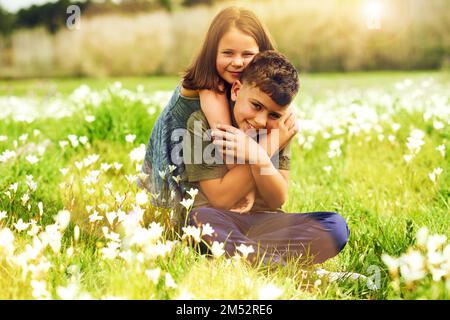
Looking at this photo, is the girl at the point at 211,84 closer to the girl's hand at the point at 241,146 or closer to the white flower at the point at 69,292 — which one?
the girl's hand at the point at 241,146

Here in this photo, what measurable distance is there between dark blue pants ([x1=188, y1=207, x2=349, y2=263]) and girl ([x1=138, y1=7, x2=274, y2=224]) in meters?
0.19

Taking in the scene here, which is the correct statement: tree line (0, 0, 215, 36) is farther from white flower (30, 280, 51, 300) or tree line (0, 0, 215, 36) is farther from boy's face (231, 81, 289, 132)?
white flower (30, 280, 51, 300)

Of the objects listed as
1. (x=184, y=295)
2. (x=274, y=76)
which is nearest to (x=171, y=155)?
(x=274, y=76)

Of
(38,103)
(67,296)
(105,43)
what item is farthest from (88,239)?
(105,43)

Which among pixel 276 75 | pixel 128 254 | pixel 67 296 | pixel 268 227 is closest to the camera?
pixel 67 296

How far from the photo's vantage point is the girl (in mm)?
3281

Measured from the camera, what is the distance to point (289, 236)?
128 inches

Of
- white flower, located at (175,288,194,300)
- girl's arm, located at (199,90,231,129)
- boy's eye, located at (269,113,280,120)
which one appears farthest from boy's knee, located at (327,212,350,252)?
white flower, located at (175,288,194,300)

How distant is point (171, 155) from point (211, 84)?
0.50 m

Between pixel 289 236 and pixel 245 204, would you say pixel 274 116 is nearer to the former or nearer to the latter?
pixel 245 204

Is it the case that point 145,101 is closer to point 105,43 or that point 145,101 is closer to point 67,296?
point 67,296

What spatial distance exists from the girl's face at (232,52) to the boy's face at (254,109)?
0.28ft

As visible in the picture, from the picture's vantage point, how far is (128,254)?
2424 mm

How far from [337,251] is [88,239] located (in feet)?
4.41
